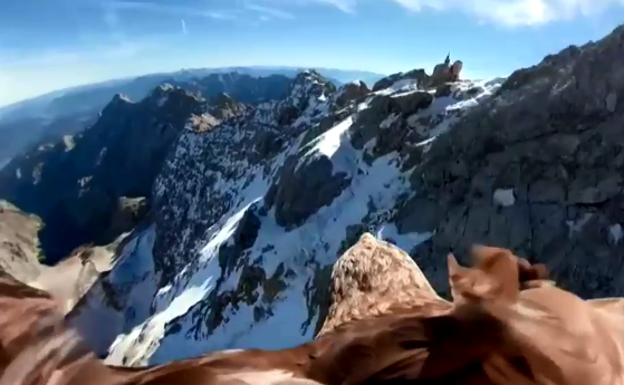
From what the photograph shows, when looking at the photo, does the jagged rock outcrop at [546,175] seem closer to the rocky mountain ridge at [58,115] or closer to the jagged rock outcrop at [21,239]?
the rocky mountain ridge at [58,115]

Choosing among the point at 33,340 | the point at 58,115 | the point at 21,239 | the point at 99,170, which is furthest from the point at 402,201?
the point at 58,115

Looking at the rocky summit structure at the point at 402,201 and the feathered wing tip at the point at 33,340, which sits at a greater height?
the feathered wing tip at the point at 33,340

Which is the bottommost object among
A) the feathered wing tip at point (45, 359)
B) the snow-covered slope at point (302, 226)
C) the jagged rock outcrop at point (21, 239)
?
the jagged rock outcrop at point (21, 239)

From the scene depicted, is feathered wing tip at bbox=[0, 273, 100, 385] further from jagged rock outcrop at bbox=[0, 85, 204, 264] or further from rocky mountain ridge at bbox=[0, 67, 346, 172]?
jagged rock outcrop at bbox=[0, 85, 204, 264]

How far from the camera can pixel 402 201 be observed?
4344cm

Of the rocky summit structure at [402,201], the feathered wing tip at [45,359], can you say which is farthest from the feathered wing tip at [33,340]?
the rocky summit structure at [402,201]

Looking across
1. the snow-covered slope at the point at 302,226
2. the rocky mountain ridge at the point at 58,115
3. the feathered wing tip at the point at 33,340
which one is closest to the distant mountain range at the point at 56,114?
the rocky mountain ridge at the point at 58,115

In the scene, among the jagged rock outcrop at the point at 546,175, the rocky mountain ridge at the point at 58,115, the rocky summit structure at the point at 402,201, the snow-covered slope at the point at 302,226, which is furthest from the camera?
the rocky mountain ridge at the point at 58,115

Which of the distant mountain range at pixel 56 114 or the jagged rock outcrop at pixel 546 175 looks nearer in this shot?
the jagged rock outcrop at pixel 546 175

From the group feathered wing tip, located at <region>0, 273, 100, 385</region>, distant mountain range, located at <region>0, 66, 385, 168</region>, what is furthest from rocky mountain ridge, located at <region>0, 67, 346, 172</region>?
feathered wing tip, located at <region>0, 273, 100, 385</region>

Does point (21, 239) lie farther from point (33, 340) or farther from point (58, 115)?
point (33, 340)

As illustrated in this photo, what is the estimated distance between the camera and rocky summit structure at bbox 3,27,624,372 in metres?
32.3

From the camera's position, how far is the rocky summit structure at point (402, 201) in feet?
106

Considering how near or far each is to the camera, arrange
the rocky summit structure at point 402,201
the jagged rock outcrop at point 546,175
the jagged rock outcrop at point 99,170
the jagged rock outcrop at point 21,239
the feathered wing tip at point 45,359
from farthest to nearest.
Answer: the jagged rock outcrop at point 99,170 < the jagged rock outcrop at point 21,239 < the rocky summit structure at point 402,201 < the jagged rock outcrop at point 546,175 < the feathered wing tip at point 45,359
